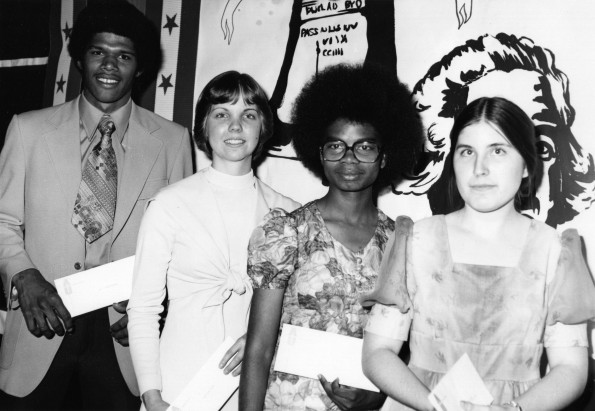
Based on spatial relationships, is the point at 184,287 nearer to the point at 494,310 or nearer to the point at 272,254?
the point at 272,254

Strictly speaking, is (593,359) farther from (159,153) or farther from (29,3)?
(29,3)

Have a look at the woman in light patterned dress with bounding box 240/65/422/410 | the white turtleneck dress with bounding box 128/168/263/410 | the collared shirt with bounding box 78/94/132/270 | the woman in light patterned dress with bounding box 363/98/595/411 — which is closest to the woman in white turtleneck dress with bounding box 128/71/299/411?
the white turtleneck dress with bounding box 128/168/263/410

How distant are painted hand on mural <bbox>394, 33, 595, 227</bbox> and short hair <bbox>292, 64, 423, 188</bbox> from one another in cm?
27

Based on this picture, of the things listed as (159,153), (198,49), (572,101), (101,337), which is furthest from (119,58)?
(572,101)

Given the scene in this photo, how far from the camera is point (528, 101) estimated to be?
2127 millimetres

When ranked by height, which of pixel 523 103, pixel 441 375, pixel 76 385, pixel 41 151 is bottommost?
pixel 76 385

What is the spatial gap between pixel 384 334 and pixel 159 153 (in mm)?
1362

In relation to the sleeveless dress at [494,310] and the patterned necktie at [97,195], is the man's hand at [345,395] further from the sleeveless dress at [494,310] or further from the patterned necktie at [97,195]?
the patterned necktie at [97,195]

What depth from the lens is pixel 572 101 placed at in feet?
6.73

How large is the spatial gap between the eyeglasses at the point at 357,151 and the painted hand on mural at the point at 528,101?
2.07 ft

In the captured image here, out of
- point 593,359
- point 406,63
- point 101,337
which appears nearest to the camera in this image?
point 593,359

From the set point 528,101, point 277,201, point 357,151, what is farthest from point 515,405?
point 528,101

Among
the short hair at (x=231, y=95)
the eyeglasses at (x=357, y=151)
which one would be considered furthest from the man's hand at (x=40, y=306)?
the eyeglasses at (x=357, y=151)

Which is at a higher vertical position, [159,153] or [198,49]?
[198,49]
